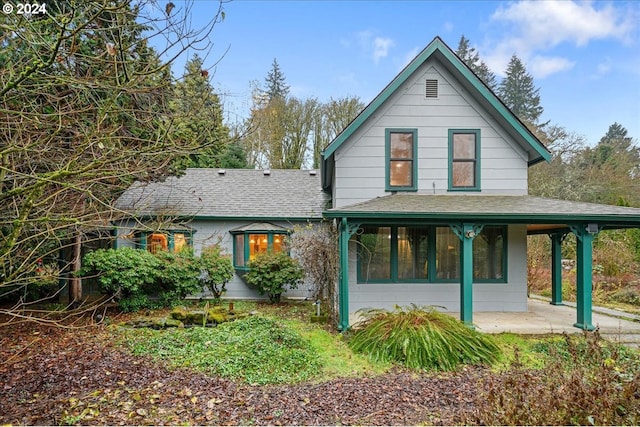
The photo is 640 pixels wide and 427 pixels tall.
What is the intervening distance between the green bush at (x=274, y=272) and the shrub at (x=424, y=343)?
412cm

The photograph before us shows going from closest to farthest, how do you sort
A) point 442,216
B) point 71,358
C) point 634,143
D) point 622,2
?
point 71,358, point 442,216, point 622,2, point 634,143

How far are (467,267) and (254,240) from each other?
711 cm

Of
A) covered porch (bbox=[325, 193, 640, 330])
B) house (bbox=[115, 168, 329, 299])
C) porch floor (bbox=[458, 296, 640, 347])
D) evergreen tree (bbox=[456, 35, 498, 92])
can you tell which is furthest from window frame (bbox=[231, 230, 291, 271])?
evergreen tree (bbox=[456, 35, 498, 92])

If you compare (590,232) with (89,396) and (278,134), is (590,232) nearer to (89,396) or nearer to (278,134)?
(89,396)

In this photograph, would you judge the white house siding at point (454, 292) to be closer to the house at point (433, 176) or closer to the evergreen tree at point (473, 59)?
the house at point (433, 176)

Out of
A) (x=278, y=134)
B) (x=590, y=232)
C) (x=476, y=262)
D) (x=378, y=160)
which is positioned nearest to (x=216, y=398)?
(x=378, y=160)

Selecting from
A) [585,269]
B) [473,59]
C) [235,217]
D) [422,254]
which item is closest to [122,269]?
[235,217]

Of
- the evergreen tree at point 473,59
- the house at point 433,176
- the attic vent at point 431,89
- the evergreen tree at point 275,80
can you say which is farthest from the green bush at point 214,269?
the evergreen tree at point 473,59

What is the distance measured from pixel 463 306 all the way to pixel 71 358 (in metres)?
7.65

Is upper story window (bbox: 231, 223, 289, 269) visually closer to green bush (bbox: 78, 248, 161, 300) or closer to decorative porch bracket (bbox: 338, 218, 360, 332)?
green bush (bbox: 78, 248, 161, 300)

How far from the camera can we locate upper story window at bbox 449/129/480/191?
29.5 ft

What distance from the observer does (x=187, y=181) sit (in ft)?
44.4

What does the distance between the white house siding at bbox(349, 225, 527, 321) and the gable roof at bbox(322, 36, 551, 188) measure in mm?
2366

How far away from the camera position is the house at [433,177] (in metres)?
8.75
